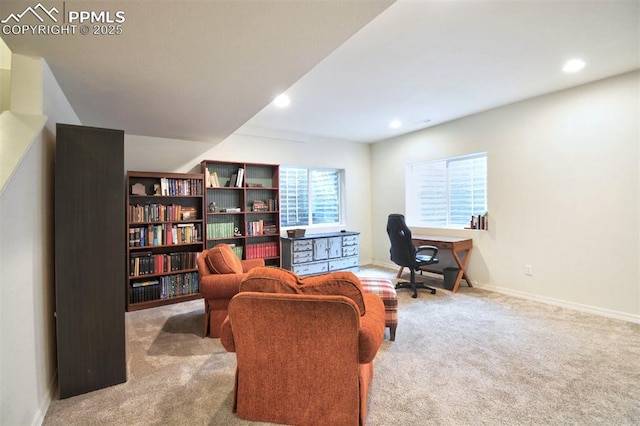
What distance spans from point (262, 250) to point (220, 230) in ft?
2.39

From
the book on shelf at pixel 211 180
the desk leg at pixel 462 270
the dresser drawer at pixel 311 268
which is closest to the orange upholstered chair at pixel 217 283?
the book on shelf at pixel 211 180

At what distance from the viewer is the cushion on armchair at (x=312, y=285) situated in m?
1.52

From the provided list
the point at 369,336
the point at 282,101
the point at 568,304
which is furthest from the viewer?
the point at 282,101

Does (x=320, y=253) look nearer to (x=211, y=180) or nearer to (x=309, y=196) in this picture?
(x=309, y=196)

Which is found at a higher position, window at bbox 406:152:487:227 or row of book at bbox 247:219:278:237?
window at bbox 406:152:487:227

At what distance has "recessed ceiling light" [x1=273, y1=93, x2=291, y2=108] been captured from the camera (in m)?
3.47

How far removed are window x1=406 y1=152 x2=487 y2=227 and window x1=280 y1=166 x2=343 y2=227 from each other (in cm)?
142

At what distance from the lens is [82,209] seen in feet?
6.58

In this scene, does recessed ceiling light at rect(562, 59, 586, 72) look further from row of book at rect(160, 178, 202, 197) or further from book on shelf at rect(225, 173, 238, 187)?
row of book at rect(160, 178, 202, 197)

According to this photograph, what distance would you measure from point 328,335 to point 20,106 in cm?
224

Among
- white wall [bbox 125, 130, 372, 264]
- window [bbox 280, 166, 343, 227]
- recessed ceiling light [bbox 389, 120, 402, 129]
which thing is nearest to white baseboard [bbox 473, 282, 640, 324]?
white wall [bbox 125, 130, 372, 264]

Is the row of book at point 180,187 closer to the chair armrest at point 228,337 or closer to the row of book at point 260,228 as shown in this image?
the row of book at point 260,228

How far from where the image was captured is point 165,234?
12.7 ft

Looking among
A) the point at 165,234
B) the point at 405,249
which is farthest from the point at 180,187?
the point at 405,249
